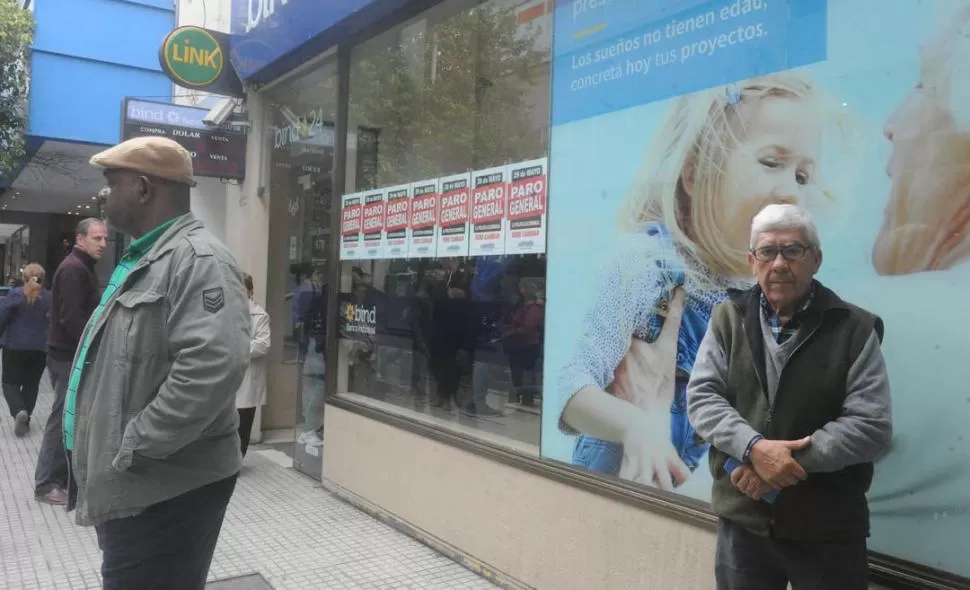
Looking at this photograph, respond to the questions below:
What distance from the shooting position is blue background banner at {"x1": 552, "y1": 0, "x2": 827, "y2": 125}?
2.86 metres

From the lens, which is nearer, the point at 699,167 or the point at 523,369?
the point at 699,167

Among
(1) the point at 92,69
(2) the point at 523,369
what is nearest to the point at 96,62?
(1) the point at 92,69

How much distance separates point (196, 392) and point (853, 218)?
7.31 feet

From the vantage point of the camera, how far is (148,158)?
2229 millimetres

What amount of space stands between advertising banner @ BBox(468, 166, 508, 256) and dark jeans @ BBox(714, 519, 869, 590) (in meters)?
2.43

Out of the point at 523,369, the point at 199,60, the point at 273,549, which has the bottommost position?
the point at 273,549

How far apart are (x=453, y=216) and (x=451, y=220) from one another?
33 mm

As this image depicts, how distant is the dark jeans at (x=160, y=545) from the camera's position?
6.63 ft

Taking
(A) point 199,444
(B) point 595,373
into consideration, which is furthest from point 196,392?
(B) point 595,373

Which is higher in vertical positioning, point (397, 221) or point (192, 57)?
point (192, 57)

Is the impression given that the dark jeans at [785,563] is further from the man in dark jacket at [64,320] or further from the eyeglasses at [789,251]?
the man in dark jacket at [64,320]

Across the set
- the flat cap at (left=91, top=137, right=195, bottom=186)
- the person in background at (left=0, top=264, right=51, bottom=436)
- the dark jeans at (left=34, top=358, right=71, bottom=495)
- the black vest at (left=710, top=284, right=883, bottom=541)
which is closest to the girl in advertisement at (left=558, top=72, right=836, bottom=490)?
the black vest at (left=710, top=284, right=883, bottom=541)

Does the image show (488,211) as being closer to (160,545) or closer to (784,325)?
(784,325)

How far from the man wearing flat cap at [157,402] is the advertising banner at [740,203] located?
162 cm
